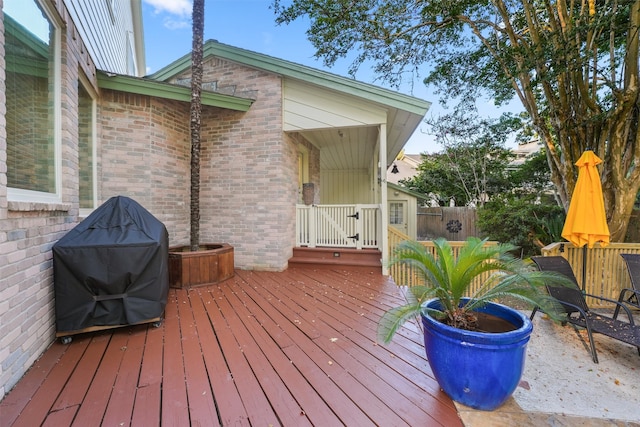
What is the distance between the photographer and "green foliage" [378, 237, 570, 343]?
1.91 metres

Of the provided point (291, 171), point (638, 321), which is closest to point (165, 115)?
point (291, 171)

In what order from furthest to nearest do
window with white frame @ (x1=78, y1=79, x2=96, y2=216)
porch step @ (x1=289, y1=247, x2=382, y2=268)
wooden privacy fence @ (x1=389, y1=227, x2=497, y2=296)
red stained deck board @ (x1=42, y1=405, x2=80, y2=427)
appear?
porch step @ (x1=289, y1=247, x2=382, y2=268) < wooden privacy fence @ (x1=389, y1=227, x2=497, y2=296) < window with white frame @ (x1=78, y1=79, x2=96, y2=216) < red stained deck board @ (x1=42, y1=405, x2=80, y2=427)

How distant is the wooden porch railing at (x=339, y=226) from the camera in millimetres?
6020

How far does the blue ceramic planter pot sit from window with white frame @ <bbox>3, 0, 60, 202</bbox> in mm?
3371

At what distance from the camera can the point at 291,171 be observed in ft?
20.2

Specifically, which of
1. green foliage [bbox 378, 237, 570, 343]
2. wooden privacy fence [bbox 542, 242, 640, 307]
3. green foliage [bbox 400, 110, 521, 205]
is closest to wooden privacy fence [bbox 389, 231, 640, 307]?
wooden privacy fence [bbox 542, 242, 640, 307]

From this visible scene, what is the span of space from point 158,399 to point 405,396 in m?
1.66

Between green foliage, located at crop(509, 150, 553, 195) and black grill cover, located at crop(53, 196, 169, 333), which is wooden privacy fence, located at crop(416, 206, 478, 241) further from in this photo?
black grill cover, located at crop(53, 196, 169, 333)

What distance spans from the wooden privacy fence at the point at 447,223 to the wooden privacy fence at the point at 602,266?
25.4ft

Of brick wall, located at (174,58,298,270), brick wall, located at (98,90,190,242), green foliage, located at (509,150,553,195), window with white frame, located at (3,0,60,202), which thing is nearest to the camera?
window with white frame, located at (3,0,60,202)

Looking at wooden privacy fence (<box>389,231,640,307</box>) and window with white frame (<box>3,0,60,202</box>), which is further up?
window with white frame (<box>3,0,60,202</box>)

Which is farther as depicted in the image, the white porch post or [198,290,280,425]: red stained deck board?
the white porch post

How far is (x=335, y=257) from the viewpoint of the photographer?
6.02 meters

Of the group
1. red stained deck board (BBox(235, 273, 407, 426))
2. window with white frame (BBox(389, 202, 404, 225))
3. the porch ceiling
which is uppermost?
the porch ceiling
